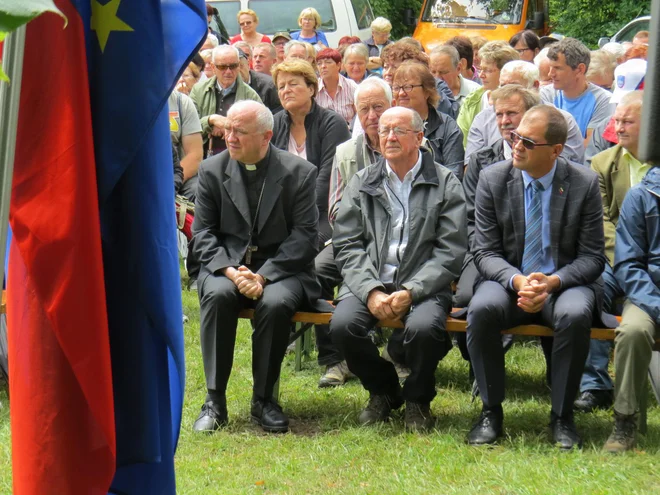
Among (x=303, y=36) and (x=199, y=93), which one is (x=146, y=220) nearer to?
(x=199, y=93)

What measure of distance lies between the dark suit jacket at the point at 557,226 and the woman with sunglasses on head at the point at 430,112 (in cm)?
142

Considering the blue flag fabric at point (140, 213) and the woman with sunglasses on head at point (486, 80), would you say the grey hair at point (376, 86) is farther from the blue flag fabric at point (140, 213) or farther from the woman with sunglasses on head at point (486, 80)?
the blue flag fabric at point (140, 213)

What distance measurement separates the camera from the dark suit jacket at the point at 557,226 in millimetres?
5578

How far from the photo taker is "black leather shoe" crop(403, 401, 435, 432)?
5664 mm

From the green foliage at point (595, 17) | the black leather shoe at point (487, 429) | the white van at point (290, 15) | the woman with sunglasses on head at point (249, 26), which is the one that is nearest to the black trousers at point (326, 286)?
the black leather shoe at point (487, 429)

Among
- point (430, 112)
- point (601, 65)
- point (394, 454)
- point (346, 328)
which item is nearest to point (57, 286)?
point (394, 454)

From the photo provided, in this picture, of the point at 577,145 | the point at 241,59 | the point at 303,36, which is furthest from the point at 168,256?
the point at 303,36

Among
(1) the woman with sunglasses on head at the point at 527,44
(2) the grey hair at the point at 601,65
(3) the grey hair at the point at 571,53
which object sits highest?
(3) the grey hair at the point at 571,53

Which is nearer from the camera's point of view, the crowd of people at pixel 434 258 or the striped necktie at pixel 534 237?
the crowd of people at pixel 434 258

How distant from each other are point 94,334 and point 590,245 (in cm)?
339

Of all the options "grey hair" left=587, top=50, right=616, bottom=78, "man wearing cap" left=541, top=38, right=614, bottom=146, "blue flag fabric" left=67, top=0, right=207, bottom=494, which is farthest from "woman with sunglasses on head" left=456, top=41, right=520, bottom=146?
"blue flag fabric" left=67, top=0, right=207, bottom=494

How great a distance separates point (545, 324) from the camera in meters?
5.57

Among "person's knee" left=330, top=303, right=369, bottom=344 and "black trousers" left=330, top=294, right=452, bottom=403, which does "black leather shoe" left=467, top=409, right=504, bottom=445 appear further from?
"person's knee" left=330, top=303, right=369, bottom=344

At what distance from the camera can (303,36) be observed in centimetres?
1461
